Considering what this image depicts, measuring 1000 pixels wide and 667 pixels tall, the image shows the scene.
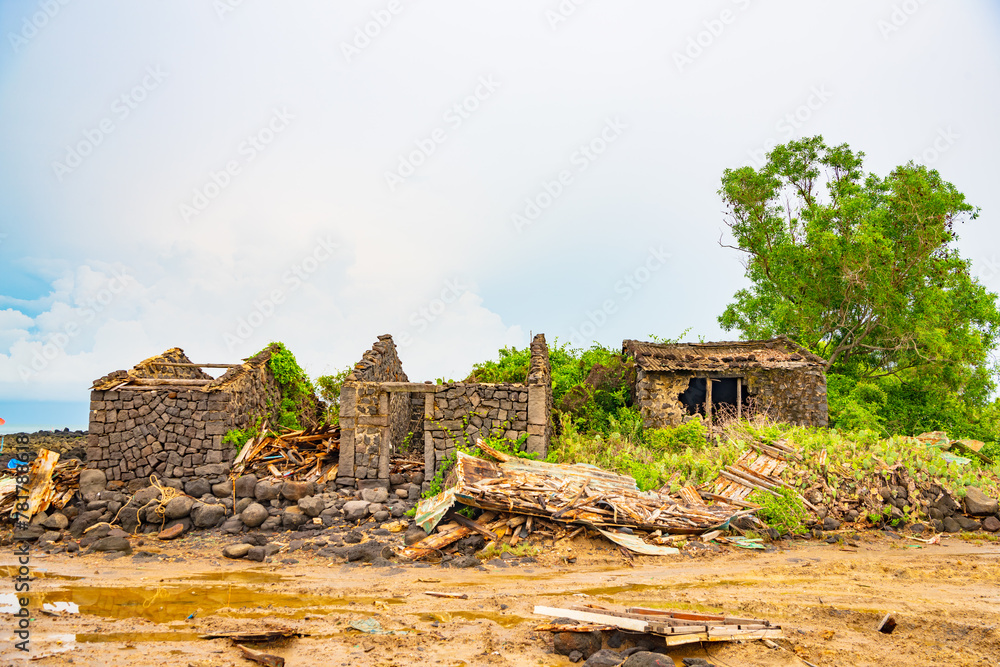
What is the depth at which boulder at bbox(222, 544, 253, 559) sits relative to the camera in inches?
403

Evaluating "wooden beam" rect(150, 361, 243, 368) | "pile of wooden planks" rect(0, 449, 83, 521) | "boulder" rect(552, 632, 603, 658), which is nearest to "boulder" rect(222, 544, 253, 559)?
"pile of wooden planks" rect(0, 449, 83, 521)

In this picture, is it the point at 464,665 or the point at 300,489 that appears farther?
the point at 300,489

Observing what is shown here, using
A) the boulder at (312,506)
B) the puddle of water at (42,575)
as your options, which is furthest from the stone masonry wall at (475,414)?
the puddle of water at (42,575)

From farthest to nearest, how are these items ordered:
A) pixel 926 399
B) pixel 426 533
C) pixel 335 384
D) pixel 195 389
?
pixel 926 399 → pixel 335 384 → pixel 195 389 → pixel 426 533

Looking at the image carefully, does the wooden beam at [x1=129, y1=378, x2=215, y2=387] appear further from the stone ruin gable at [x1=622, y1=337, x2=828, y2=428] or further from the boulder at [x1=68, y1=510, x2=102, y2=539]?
the stone ruin gable at [x1=622, y1=337, x2=828, y2=428]

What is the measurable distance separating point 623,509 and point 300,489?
260 inches

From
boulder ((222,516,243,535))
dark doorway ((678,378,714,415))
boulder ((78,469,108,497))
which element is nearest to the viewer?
boulder ((222,516,243,535))

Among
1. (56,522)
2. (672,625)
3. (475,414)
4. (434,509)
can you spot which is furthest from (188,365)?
(672,625)

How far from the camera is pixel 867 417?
18.9 metres

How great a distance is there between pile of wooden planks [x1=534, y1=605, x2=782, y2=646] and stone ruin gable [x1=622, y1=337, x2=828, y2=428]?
11654 mm

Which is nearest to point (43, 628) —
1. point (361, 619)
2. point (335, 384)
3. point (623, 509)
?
point (361, 619)

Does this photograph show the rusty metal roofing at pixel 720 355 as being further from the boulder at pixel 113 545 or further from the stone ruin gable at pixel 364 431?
the boulder at pixel 113 545

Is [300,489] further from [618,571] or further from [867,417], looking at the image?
[867,417]

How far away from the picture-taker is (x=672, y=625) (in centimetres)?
600
